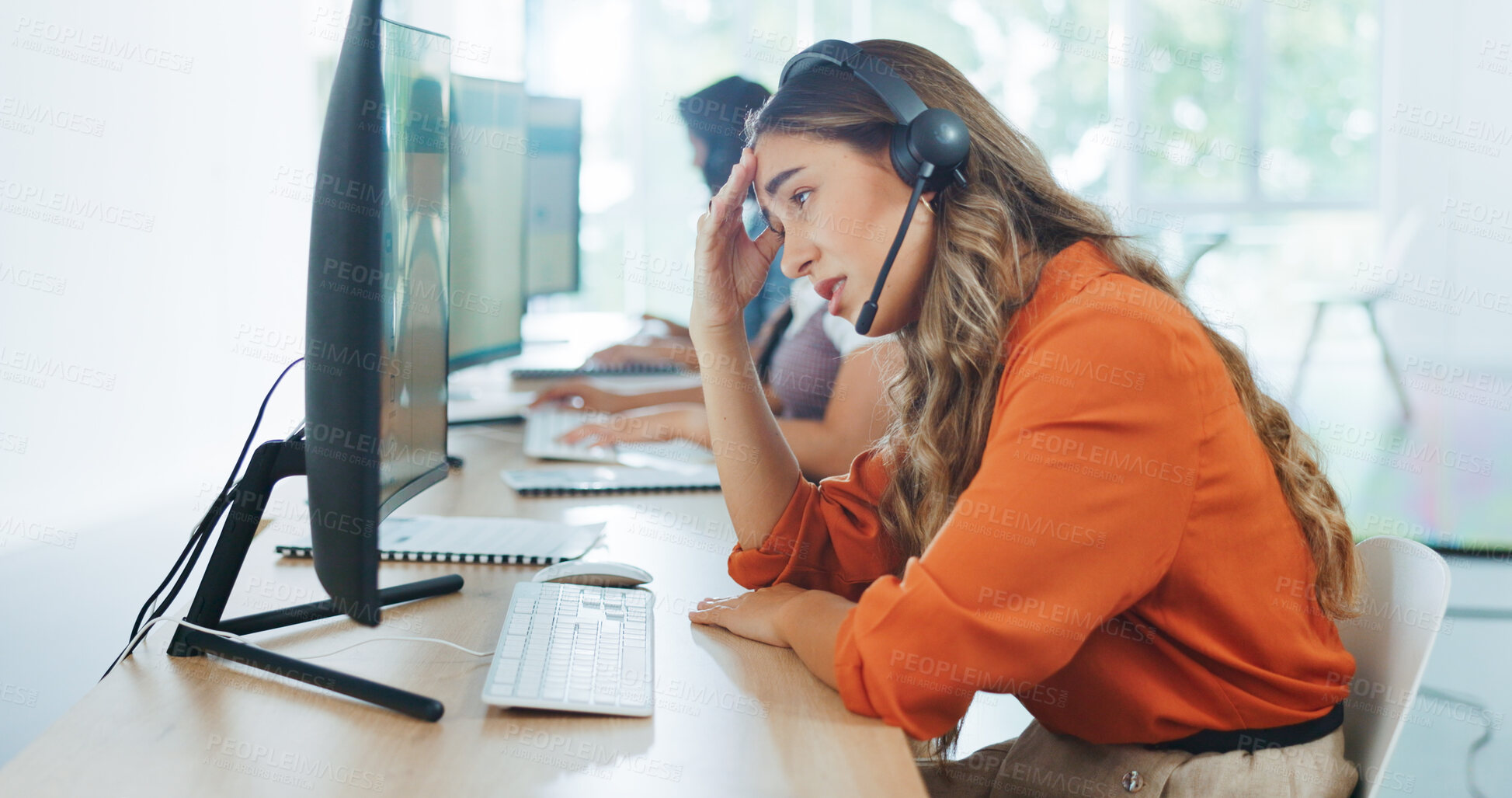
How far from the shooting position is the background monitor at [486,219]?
59.8 inches

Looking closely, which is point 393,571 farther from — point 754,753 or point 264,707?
point 754,753

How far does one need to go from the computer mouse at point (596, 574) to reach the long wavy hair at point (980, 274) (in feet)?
0.94

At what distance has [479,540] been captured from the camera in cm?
115

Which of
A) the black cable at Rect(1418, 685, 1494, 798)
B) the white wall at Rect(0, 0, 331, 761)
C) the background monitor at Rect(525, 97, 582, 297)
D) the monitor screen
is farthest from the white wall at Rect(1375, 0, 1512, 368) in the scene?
the white wall at Rect(0, 0, 331, 761)

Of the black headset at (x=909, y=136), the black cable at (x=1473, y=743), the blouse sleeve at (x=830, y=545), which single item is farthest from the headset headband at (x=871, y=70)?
the black cable at (x=1473, y=743)

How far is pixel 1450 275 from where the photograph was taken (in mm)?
4164

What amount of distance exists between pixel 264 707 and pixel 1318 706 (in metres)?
0.85

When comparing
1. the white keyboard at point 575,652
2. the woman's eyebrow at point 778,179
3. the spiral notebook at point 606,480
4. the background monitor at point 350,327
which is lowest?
the spiral notebook at point 606,480

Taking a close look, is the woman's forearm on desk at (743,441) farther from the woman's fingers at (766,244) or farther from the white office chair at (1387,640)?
the white office chair at (1387,640)

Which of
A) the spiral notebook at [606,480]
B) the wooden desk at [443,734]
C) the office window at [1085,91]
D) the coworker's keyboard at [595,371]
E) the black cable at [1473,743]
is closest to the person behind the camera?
the wooden desk at [443,734]

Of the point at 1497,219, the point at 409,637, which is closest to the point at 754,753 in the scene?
the point at 409,637

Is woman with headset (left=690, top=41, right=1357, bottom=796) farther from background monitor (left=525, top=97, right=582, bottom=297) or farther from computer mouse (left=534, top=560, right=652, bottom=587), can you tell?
background monitor (left=525, top=97, right=582, bottom=297)

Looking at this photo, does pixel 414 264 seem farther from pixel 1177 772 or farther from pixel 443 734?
pixel 1177 772

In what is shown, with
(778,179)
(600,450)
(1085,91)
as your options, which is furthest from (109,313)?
(1085,91)
